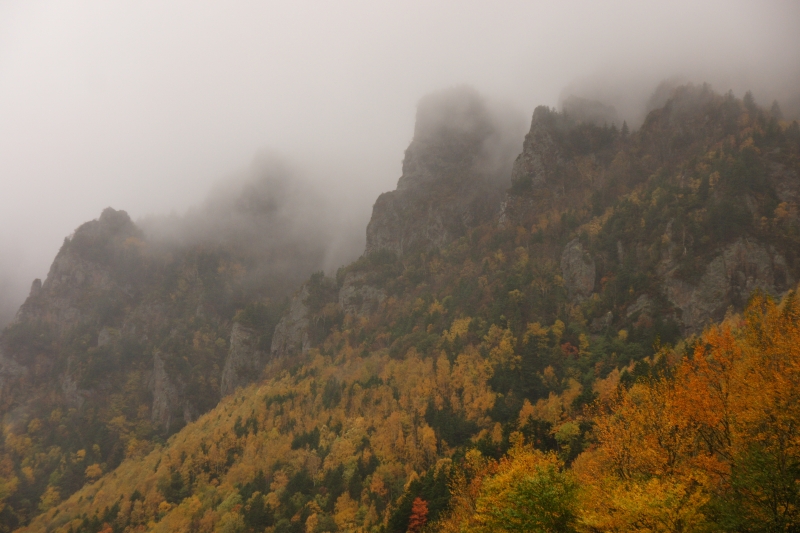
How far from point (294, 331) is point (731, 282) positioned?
477 ft

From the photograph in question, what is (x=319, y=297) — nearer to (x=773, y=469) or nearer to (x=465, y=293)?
(x=465, y=293)

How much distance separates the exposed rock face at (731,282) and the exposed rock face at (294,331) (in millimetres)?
126479

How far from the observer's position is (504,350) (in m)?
113

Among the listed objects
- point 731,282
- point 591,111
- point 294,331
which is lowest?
point 294,331

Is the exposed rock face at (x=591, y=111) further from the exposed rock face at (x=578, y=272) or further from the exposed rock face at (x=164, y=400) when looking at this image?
the exposed rock face at (x=164, y=400)

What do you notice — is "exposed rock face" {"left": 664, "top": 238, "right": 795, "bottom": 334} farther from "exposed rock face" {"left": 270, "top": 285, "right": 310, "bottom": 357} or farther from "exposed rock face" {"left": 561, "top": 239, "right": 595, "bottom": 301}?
"exposed rock face" {"left": 270, "top": 285, "right": 310, "bottom": 357}

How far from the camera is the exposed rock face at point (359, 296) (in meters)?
178

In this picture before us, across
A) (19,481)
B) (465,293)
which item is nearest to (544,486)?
(465,293)

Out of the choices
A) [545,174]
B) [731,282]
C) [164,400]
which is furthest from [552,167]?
[164,400]

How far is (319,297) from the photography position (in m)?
194

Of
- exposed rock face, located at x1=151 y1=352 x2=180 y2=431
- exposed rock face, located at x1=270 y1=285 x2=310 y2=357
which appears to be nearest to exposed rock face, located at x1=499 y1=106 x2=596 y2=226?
exposed rock face, located at x1=270 y1=285 x2=310 y2=357

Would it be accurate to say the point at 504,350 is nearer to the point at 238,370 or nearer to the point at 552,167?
the point at 552,167

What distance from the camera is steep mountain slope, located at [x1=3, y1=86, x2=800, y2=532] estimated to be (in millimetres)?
91750

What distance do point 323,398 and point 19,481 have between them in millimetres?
113433
